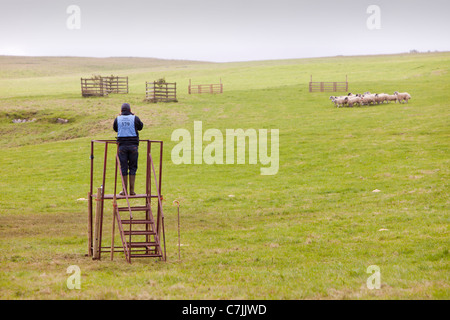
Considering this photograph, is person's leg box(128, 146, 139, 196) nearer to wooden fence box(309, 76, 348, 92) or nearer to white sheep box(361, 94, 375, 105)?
white sheep box(361, 94, 375, 105)

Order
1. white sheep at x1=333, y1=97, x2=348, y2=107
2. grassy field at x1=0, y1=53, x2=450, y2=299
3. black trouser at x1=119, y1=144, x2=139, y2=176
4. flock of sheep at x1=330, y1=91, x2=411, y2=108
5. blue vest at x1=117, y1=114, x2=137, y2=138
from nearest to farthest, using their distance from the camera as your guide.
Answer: grassy field at x1=0, y1=53, x2=450, y2=299
blue vest at x1=117, y1=114, x2=137, y2=138
black trouser at x1=119, y1=144, x2=139, y2=176
flock of sheep at x1=330, y1=91, x2=411, y2=108
white sheep at x1=333, y1=97, x2=348, y2=107

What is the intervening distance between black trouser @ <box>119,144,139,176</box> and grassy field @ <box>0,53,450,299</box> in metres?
2.61

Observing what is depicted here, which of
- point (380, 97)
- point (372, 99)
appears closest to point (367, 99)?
point (372, 99)

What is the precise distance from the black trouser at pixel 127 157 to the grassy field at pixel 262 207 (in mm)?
2605

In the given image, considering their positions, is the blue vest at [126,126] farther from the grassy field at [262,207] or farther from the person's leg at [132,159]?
the grassy field at [262,207]

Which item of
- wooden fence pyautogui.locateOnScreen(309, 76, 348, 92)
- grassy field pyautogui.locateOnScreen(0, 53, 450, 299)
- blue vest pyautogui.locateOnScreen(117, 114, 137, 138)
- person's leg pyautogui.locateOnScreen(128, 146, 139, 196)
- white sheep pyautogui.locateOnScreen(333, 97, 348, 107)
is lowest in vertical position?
grassy field pyautogui.locateOnScreen(0, 53, 450, 299)

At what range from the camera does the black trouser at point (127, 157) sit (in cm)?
1429

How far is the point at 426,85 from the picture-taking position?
6106 centimetres

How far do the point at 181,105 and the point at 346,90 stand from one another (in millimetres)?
20740

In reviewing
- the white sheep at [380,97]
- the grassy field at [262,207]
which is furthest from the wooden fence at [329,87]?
the white sheep at [380,97]

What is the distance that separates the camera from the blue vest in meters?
14.2

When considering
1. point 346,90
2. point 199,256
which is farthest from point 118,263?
point 346,90

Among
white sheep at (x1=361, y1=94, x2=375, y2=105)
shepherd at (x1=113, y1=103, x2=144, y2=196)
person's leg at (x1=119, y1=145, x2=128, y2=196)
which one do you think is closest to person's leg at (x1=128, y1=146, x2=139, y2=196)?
shepherd at (x1=113, y1=103, x2=144, y2=196)

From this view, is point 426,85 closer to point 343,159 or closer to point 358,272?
point 343,159
